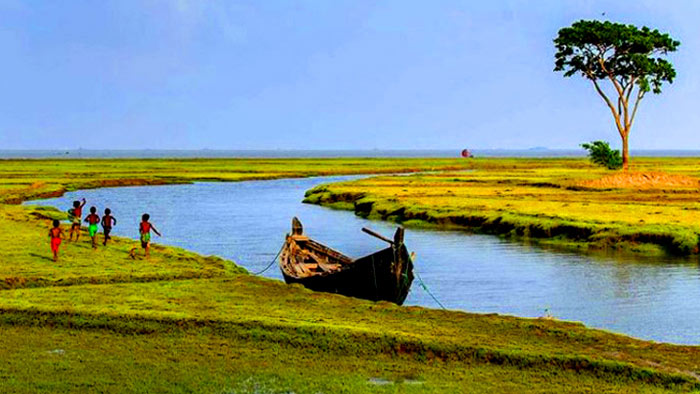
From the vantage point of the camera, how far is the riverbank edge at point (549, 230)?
→ 36906mm

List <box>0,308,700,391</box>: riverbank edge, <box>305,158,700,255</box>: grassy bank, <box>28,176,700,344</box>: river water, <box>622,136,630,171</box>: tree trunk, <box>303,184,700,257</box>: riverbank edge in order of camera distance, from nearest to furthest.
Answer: <box>0,308,700,391</box>: riverbank edge < <box>28,176,700,344</box>: river water < <box>303,184,700,257</box>: riverbank edge < <box>305,158,700,255</box>: grassy bank < <box>622,136,630,171</box>: tree trunk

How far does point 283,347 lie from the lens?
58.2ft

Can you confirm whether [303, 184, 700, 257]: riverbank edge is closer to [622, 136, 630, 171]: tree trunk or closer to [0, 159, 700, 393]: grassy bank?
[0, 159, 700, 393]: grassy bank

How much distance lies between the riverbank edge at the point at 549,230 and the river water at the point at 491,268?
1.39 meters

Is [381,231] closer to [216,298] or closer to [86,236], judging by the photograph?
[86,236]

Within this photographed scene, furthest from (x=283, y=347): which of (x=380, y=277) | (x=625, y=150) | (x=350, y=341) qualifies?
(x=625, y=150)

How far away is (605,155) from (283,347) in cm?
6675

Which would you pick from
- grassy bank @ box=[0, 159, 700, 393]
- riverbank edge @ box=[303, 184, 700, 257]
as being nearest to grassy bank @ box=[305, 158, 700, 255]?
riverbank edge @ box=[303, 184, 700, 257]

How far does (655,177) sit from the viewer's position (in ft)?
227

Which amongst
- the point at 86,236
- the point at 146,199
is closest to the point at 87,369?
the point at 86,236

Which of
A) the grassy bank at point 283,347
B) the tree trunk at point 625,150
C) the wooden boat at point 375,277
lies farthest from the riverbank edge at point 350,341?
the tree trunk at point 625,150

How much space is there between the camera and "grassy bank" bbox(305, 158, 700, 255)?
1526 inches

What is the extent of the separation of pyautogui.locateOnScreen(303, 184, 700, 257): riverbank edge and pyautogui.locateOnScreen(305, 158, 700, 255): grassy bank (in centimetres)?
4

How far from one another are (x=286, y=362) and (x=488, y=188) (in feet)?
185
